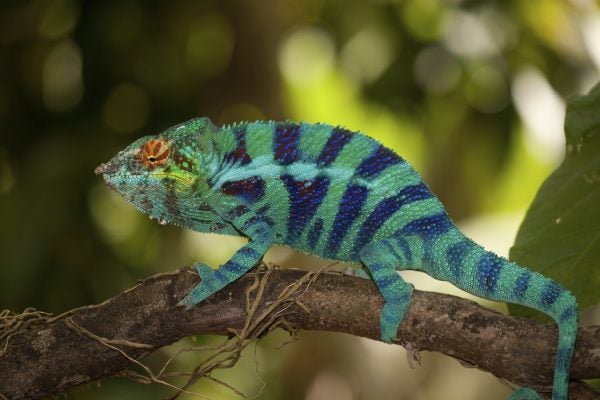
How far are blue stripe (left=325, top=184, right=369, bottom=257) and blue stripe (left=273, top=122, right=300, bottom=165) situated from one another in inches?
6.8

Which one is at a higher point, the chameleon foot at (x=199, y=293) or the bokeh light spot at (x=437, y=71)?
the bokeh light spot at (x=437, y=71)

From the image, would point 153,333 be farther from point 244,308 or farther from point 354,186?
point 354,186

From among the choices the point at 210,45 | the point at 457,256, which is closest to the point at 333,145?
the point at 457,256

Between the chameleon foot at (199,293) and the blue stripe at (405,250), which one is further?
the blue stripe at (405,250)

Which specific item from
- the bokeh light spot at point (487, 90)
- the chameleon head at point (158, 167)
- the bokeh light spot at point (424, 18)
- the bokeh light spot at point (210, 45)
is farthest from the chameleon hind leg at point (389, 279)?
the bokeh light spot at point (210, 45)

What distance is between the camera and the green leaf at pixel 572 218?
6.27 feet

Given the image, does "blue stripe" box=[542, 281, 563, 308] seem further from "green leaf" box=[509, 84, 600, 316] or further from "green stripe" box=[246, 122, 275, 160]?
"green stripe" box=[246, 122, 275, 160]

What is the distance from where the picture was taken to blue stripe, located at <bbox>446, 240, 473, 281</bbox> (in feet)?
6.23

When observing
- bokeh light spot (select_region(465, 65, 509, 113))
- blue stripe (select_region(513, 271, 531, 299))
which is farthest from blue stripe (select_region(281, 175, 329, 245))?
bokeh light spot (select_region(465, 65, 509, 113))

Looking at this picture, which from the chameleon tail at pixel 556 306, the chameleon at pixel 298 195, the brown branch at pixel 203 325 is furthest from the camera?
the chameleon at pixel 298 195

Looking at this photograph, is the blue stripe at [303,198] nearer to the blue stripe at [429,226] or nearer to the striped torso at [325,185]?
the striped torso at [325,185]

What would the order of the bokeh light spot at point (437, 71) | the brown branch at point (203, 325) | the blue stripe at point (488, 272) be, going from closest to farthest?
the brown branch at point (203, 325)
the blue stripe at point (488, 272)
the bokeh light spot at point (437, 71)

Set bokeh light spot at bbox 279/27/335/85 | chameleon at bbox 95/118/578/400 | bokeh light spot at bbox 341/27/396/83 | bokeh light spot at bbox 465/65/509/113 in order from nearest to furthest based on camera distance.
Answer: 1. chameleon at bbox 95/118/578/400
2. bokeh light spot at bbox 465/65/509/113
3. bokeh light spot at bbox 341/27/396/83
4. bokeh light spot at bbox 279/27/335/85

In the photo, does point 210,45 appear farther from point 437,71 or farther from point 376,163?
point 376,163
